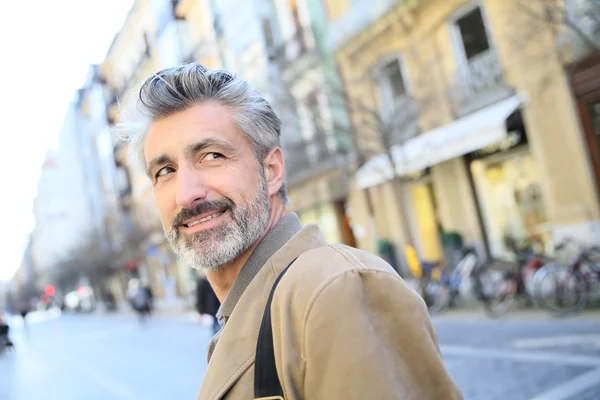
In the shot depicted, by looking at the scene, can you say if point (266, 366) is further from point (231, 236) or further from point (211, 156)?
point (211, 156)

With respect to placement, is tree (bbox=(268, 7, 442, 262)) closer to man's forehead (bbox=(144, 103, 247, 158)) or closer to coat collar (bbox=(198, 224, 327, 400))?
man's forehead (bbox=(144, 103, 247, 158))

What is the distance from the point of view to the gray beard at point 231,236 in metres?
1.57

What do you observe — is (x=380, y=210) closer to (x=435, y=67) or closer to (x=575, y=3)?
(x=435, y=67)

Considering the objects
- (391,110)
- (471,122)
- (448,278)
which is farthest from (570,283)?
(391,110)

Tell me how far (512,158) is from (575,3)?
376 cm

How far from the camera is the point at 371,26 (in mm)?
15484

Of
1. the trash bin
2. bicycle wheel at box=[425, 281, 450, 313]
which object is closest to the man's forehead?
bicycle wheel at box=[425, 281, 450, 313]

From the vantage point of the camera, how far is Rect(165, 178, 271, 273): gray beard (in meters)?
1.57

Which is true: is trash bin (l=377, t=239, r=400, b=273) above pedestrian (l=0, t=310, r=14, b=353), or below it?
above

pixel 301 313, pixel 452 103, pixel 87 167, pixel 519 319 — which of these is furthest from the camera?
pixel 87 167

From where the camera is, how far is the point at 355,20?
16.4 metres

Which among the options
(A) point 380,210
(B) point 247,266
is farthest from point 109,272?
(B) point 247,266

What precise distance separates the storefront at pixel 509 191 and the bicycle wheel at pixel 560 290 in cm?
397

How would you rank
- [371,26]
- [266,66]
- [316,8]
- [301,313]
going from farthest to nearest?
[266,66], [316,8], [371,26], [301,313]
